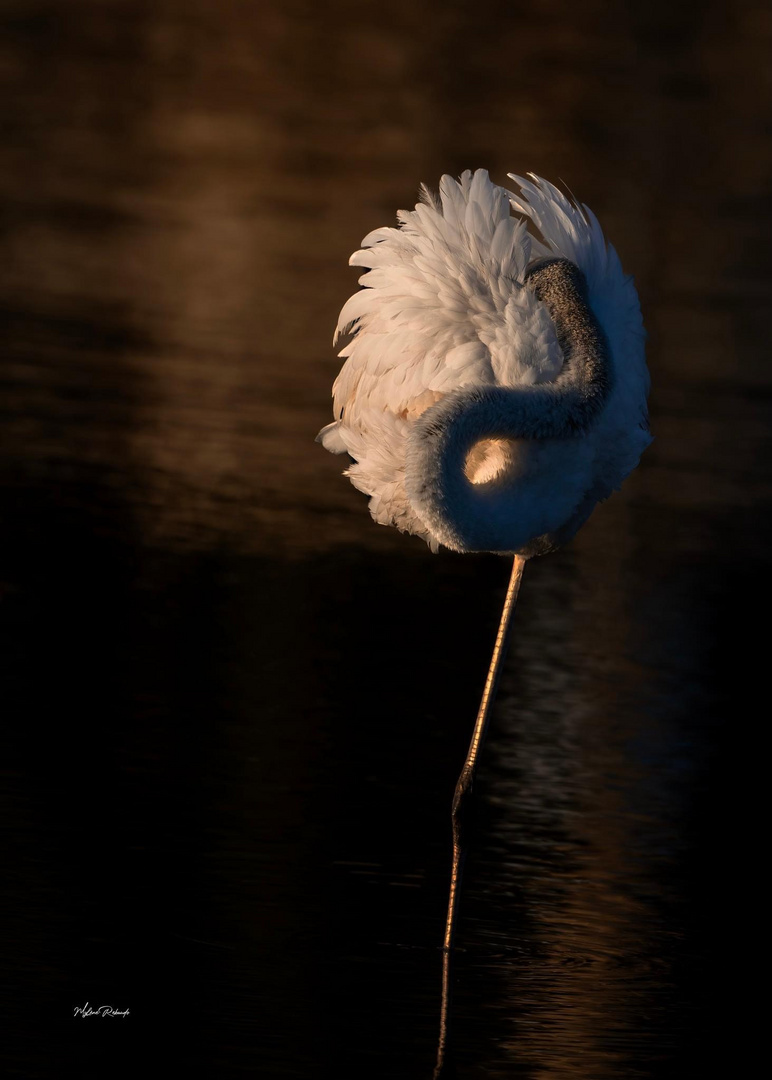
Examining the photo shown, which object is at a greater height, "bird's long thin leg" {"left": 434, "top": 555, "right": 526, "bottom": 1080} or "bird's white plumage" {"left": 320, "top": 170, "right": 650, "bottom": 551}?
"bird's white plumage" {"left": 320, "top": 170, "right": 650, "bottom": 551}

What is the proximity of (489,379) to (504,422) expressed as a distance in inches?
16.9

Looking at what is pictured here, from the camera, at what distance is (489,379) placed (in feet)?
20.3

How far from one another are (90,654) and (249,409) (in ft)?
14.1

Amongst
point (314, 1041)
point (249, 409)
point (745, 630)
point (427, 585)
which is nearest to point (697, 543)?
point (745, 630)

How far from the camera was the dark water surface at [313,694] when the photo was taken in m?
5.32
